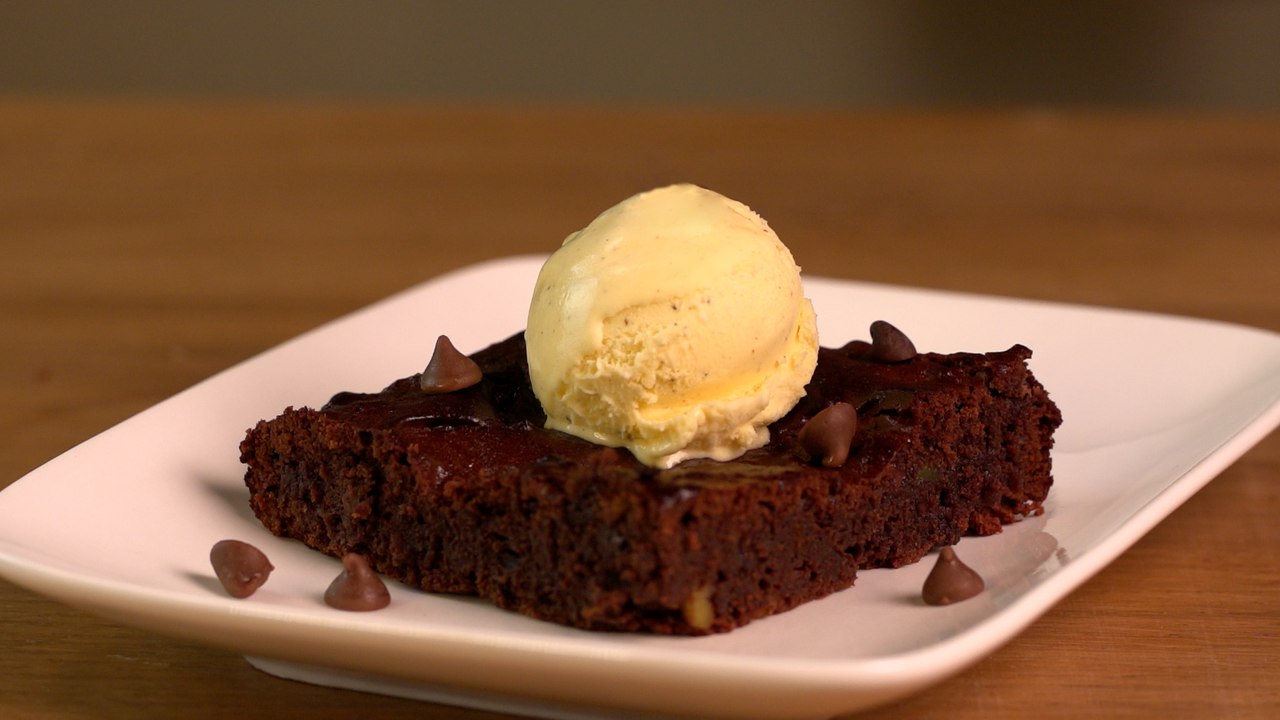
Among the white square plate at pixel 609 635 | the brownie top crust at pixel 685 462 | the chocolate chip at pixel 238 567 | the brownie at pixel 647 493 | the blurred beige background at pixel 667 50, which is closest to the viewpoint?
the white square plate at pixel 609 635

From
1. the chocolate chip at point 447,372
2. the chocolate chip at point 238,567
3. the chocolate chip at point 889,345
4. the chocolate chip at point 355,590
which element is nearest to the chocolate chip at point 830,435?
the chocolate chip at point 889,345

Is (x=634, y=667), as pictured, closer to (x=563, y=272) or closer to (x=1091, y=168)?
(x=563, y=272)

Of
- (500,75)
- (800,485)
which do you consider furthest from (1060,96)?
(800,485)

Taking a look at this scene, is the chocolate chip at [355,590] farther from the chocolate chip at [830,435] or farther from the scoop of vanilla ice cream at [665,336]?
the chocolate chip at [830,435]

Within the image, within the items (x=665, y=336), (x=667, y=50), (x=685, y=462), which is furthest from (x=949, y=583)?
(x=667, y=50)

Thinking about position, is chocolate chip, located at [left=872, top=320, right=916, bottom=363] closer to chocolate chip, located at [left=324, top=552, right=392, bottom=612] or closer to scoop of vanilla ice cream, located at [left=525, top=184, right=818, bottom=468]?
scoop of vanilla ice cream, located at [left=525, top=184, right=818, bottom=468]
